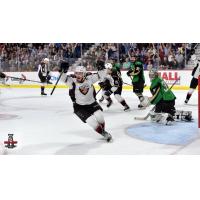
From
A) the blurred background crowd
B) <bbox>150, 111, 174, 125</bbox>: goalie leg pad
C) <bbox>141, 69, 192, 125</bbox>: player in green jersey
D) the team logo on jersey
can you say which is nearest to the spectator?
the blurred background crowd

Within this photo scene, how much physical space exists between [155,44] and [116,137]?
0.93 meters

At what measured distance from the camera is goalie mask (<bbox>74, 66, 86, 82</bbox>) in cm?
420

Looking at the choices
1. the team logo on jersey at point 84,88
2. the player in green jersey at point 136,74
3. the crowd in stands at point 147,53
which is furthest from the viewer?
the player in green jersey at point 136,74

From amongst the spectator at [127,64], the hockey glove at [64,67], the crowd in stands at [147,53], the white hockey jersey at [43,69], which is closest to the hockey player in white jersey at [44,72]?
the white hockey jersey at [43,69]

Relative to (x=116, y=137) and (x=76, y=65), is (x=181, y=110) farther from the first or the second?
(x=76, y=65)

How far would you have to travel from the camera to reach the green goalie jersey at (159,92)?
15.8 ft

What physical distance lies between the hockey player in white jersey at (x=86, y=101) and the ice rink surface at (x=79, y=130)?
0.10m

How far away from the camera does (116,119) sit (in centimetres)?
469

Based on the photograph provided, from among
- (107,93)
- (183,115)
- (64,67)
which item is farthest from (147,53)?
(64,67)

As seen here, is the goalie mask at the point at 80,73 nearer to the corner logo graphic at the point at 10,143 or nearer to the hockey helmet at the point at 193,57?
the corner logo graphic at the point at 10,143

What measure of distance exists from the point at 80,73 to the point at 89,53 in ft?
1.21

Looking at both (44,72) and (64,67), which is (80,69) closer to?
(64,67)

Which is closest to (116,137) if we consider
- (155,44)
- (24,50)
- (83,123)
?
(83,123)

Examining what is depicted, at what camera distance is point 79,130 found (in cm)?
440
